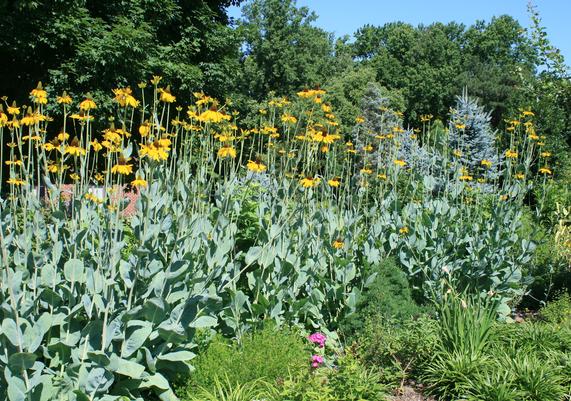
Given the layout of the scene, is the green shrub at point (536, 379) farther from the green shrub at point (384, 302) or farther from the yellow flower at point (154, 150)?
the yellow flower at point (154, 150)

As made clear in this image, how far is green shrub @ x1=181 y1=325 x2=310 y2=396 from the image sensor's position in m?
3.00

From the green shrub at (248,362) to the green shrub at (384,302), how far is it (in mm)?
712

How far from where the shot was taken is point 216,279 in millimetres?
3555

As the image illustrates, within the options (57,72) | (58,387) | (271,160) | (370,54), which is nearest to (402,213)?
(271,160)

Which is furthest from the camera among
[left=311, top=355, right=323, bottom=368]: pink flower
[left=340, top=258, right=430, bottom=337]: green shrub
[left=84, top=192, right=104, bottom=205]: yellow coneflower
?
[left=340, top=258, right=430, bottom=337]: green shrub

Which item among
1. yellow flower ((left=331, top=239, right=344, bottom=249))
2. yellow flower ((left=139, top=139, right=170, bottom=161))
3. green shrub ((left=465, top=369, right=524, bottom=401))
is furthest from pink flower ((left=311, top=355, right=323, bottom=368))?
yellow flower ((left=139, top=139, right=170, bottom=161))

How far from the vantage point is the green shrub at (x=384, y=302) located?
390 centimetres

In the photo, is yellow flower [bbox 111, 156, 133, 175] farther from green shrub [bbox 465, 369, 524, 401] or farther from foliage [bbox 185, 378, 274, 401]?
green shrub [bbox 465, 369, 524, 401]

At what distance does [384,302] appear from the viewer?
156 inches

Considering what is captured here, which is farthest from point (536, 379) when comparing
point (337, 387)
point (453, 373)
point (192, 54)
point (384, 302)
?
point (192, 54)

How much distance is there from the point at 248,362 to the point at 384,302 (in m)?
1.27

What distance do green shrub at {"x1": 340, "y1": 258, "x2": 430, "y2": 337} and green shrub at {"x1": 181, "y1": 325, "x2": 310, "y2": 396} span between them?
71 cm

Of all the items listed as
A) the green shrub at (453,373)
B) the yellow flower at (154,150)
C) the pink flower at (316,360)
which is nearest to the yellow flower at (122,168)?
the yellow flower at (154,150)

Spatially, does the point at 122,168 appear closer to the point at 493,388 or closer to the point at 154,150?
the point at 154,150
